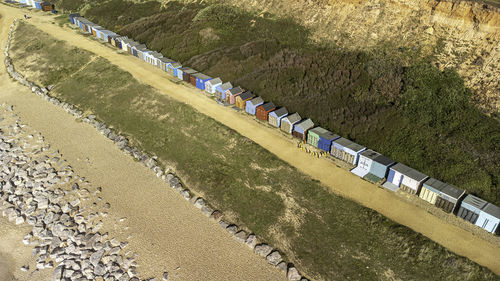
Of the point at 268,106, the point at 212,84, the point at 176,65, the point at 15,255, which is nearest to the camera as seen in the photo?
the point at 15,255

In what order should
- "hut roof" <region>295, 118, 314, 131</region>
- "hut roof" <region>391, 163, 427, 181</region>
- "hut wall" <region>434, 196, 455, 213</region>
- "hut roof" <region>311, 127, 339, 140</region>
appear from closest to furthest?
"hut wall" <region>434, 196, 455, 213</region> < "hut roof" <region>391, 163, 427, 181</region> < "hut roof" <region>311, 127, 339, 140</region> < "hut roof" <region>295, 118, 314, 131</region>

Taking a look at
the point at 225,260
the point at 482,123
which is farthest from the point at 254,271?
the point at 482,123

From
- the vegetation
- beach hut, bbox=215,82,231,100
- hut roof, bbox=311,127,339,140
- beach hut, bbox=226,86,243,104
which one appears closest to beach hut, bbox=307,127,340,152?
hut roof, bbox=311,127,339,140

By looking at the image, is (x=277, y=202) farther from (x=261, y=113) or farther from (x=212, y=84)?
(x=212, y=84)

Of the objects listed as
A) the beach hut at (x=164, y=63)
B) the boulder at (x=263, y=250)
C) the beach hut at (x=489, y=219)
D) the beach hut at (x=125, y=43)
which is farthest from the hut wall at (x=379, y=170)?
the beach hut at (x=125, y=43)

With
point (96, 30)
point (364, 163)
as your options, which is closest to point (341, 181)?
point (364, 163)

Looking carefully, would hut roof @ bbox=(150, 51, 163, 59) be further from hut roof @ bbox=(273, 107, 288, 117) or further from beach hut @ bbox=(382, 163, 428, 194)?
beach hut @ bbox=(382, 163, 428, 194)

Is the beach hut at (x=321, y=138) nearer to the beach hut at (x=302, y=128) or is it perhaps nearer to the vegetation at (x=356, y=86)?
the beach hut at (x=302, y=128)
